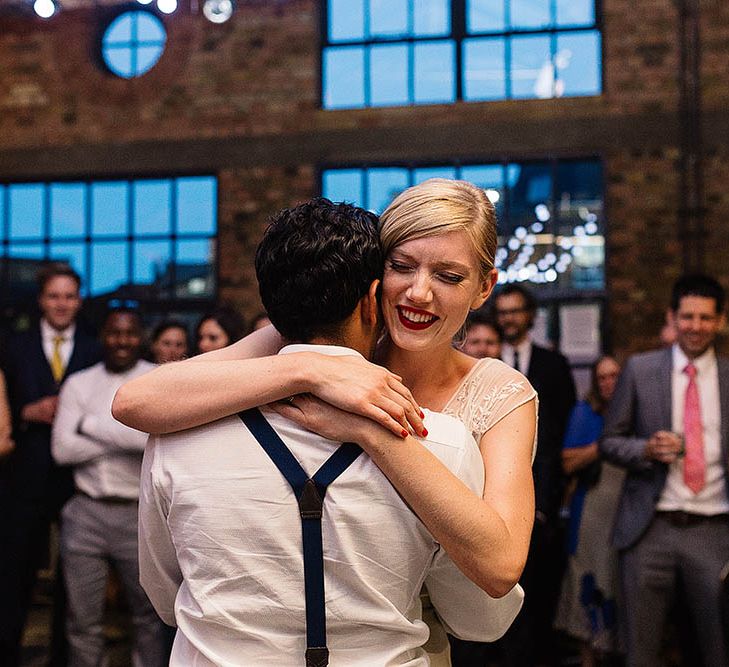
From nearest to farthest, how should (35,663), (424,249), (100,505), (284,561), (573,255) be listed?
(284,561), (424,249), (100,505), (35,663), (573,255)

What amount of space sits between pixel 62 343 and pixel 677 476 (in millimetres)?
2840

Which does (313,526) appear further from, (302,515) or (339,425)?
(339,425)

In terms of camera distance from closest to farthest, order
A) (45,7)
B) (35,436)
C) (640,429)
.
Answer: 1. (640,429)
2. (35,436)
3. (45,7)

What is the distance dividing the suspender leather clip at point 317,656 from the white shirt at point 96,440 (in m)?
3.00

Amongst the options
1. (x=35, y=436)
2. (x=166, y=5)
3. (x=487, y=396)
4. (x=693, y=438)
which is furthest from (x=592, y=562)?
(x=166, y=5)

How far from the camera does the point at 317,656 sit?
1.39 m

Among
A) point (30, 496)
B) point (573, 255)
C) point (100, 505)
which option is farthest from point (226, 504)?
point (573, 255)

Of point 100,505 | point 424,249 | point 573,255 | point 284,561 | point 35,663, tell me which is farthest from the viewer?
point 573,255

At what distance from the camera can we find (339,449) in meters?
1.41

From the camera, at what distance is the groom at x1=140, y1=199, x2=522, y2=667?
140 centimetres

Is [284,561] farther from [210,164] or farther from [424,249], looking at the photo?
[210,164]

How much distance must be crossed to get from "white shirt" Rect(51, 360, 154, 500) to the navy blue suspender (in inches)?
118

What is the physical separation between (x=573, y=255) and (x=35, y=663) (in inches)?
187

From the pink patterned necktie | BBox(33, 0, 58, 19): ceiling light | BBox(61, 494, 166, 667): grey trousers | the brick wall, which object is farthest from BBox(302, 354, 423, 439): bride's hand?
the brick wall
